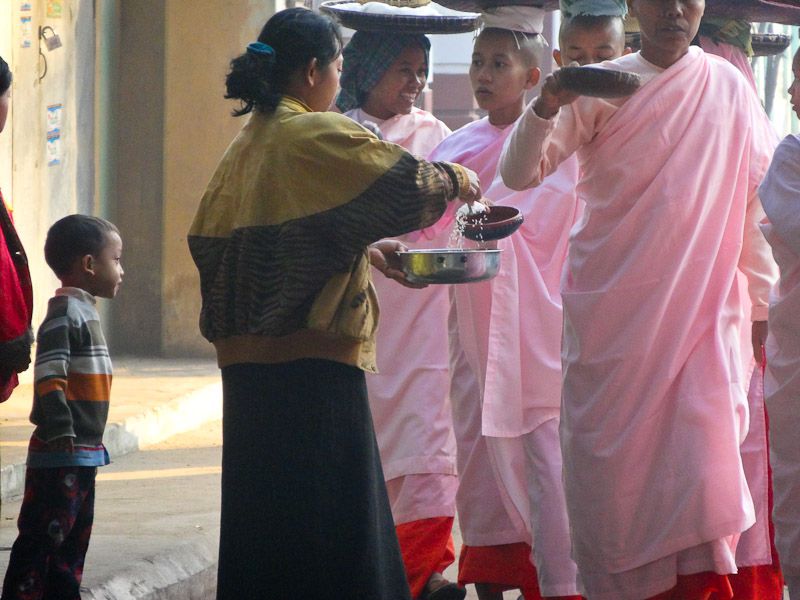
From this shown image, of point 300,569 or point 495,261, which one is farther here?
point 495,261

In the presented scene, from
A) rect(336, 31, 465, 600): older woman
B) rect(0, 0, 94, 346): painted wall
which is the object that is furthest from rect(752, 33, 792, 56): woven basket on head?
rect(0, 0, 94, 346): painted wall

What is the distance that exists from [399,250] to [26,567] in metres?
1.48

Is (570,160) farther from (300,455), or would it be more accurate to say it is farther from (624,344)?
(300,455)

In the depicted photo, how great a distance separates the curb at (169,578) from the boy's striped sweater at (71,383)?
622mm

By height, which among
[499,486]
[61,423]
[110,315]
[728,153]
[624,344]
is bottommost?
[110,315]

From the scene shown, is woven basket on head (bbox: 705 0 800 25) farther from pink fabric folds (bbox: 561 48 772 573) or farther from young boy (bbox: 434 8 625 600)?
pink fabric folds (bbox: 561 48 772 573)

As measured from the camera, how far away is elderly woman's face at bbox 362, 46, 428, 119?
6.55 meters

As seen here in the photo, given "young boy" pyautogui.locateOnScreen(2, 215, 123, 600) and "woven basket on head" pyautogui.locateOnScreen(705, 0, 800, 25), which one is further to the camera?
"woven basket on head" pyautogui.locateOnScreen(705, 0, 800, 25)

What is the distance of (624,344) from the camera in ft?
16.0

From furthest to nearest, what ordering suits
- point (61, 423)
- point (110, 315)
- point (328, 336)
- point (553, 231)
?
point (110, 315) → point (553, 231) → point (61, 423) → point (328, 336)

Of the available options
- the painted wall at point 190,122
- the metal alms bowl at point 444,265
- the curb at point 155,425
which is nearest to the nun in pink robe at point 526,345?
the metal alms bowl at point 444,265

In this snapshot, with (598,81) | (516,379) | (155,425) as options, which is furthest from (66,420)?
(155,425)

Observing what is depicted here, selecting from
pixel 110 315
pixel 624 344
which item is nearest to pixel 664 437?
pixel 624 344

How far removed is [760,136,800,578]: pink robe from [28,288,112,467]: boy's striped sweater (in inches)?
81.2
